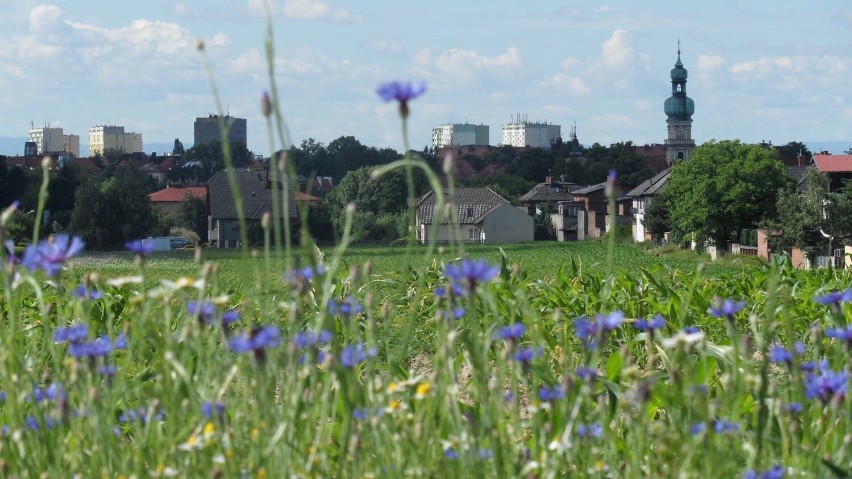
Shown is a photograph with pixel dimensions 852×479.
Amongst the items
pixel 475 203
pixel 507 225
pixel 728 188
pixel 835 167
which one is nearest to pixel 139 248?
pixel 728 188

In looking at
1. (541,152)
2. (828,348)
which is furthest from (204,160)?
(828,348)

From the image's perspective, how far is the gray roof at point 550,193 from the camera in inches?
4377

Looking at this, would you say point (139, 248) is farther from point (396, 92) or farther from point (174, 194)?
point (174, 194)

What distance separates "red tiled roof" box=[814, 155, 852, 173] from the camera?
224 feet

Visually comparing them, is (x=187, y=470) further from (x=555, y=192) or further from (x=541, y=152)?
(x=541, y=152)

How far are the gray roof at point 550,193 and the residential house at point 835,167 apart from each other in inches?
1654

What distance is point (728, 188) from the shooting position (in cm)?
6444

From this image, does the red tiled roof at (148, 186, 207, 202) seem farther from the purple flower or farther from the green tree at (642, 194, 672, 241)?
the purple flower

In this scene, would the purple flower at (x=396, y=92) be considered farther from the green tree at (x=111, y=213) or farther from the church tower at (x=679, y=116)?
the church tower at (x=679, y=116)

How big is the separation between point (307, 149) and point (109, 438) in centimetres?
12345

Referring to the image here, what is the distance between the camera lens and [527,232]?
100 meters

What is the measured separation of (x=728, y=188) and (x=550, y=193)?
49.1 meters

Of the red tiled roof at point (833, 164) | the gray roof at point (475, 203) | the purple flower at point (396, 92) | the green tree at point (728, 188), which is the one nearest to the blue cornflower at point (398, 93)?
the purple flower at point (396, 92)

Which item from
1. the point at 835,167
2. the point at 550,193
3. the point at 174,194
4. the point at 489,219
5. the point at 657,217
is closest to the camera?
the point at 835,167
